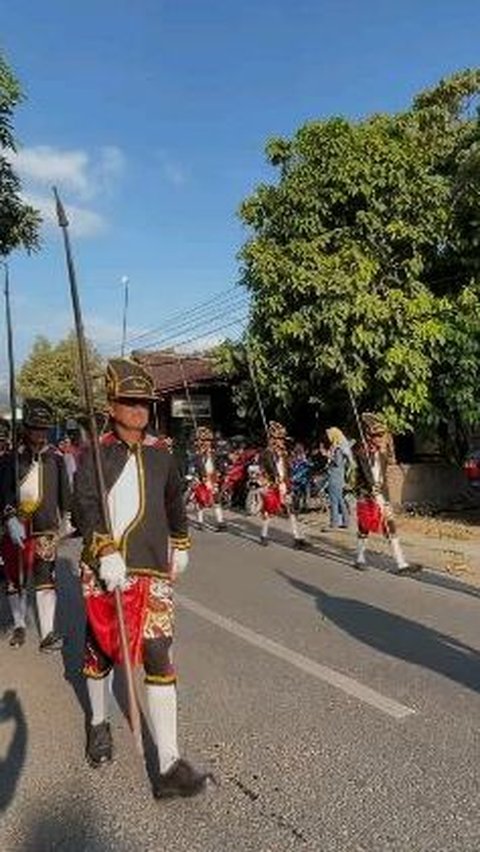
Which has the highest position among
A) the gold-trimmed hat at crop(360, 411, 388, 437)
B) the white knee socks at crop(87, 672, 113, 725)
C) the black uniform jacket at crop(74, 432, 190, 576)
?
the gold-trimmed hat at crop(360, 411, 388, 437)

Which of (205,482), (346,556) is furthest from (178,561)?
(205,482)

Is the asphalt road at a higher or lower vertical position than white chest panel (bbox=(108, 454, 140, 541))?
lower

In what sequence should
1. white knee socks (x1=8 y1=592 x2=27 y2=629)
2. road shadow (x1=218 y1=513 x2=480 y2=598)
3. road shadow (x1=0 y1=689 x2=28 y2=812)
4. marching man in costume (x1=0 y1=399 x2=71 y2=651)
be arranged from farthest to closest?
road shadow (x1=218 y1=513 x2=480 y2=598) < white knee socks (x1=8 y1=592 x2=27 y2=629) < marching man in costume (x1=0 y1=399 x2=71 y2=651) < road shadow (x1=0 y1=689 x2=28 y2=812)

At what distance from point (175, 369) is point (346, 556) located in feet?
67.8

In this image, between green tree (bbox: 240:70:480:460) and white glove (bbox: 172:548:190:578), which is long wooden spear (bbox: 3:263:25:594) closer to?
white glove (bbox: 172:548:190:578)

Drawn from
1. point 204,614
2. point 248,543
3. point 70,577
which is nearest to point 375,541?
point 248,543

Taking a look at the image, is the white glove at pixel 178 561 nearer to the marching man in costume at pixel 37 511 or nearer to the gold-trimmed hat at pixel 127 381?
the gold-trimmed hat at pixel 127 381

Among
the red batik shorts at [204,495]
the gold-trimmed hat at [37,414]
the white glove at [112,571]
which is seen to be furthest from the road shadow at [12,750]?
the red batik shorts at [204,495]

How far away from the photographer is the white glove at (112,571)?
15.8 feet

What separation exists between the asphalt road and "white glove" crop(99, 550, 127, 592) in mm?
970

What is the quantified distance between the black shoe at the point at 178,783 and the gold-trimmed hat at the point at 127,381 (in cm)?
170

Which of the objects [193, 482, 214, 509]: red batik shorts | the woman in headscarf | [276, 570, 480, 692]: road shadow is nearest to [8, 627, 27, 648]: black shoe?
[276, 570, 480, 692]: road shadow

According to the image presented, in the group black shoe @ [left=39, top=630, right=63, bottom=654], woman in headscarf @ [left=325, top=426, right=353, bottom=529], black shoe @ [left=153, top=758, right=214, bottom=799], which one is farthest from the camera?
woman in headscarf @ [left=325, top=426, right=353, bottom=529]

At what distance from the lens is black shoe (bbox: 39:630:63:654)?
26.4 feet
